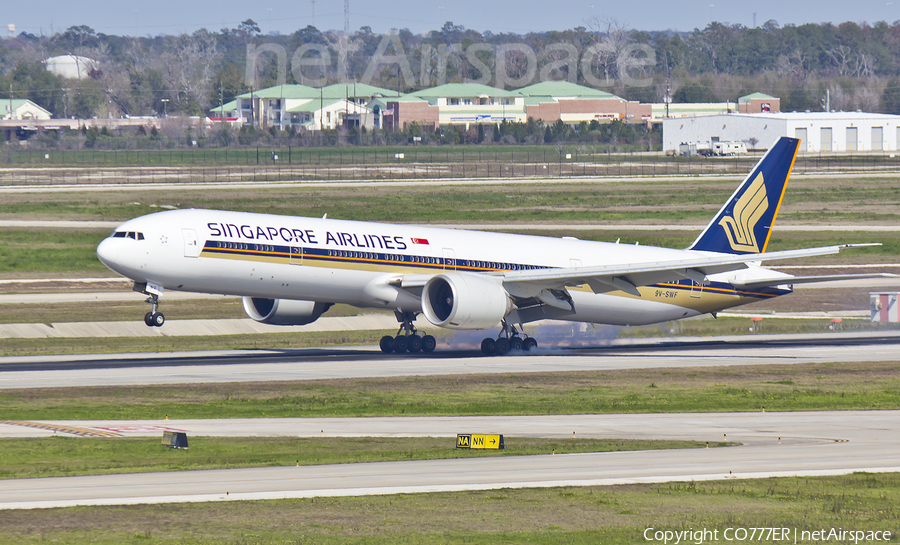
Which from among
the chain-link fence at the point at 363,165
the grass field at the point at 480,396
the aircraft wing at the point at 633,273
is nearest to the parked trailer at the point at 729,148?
the chain-link fence at the point at 363,165

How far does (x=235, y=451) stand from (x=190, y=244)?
1832 cm

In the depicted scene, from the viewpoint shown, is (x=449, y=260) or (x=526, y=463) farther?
(x=449, y=260)

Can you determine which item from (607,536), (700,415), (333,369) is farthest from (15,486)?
(333,369)

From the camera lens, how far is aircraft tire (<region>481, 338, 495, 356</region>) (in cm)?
5006

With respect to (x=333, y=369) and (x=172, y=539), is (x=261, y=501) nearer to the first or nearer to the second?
(x=172, y=539)

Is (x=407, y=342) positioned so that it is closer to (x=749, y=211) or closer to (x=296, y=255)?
(x=296, y=255)

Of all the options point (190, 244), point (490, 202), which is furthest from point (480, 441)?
point (490, 202)

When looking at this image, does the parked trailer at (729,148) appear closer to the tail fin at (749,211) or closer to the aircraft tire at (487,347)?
the tail fin at (749,211)

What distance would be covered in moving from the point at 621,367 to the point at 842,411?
12.0 meters

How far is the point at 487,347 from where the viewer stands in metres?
50.2

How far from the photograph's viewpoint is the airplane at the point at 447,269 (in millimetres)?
44594

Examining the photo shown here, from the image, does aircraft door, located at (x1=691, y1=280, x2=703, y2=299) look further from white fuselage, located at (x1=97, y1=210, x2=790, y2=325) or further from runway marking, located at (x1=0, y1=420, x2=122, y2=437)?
runway marking, located at (x1=0, y1=420, x2=122, y2=437)

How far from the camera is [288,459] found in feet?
86.5

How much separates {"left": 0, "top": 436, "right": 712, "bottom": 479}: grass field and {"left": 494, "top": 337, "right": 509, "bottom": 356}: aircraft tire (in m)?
20.5
